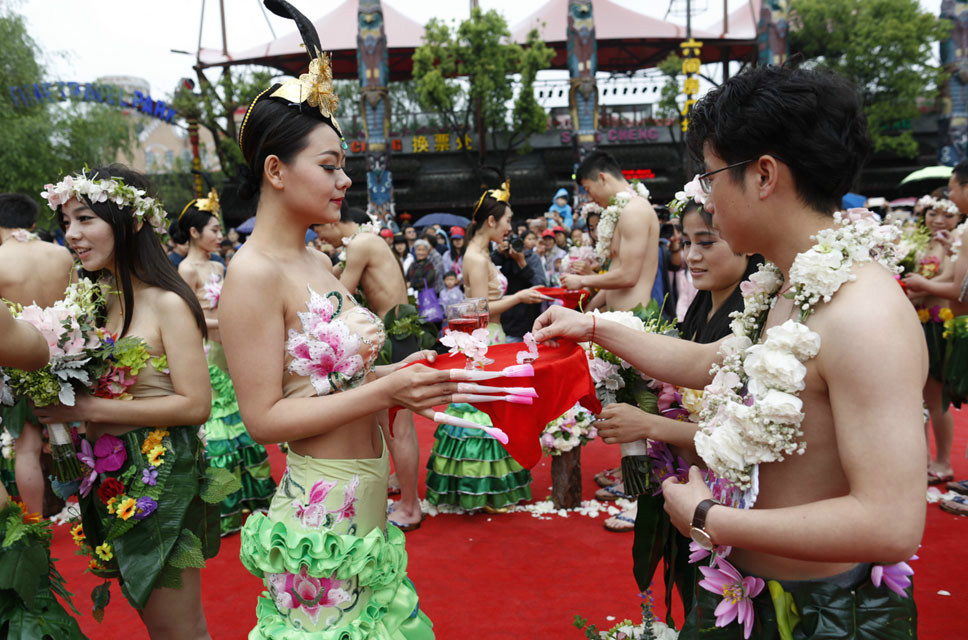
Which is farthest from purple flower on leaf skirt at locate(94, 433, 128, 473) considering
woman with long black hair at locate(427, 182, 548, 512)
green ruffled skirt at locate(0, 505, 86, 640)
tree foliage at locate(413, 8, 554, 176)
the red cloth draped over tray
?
tree foliage at locate(413, 8, 554, 176)

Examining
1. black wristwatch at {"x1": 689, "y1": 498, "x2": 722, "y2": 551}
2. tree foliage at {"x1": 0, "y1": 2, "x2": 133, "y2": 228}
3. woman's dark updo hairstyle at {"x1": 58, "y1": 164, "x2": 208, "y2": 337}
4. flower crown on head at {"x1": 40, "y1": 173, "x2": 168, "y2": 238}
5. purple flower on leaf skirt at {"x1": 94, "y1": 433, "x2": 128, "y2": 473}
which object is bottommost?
purple flower on leaf skirt at {"x1": 94, "y1": 433, "x2": 128, "y2": 473}

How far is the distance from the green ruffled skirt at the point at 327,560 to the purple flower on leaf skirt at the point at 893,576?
4.30ft

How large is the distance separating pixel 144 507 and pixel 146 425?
309 mm

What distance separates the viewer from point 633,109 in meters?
29.4

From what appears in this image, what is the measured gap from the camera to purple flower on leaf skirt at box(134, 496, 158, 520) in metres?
2.50

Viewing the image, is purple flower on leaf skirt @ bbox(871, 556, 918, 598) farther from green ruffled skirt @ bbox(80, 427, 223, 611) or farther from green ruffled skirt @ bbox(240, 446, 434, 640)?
green ruffled skirt @ bbox(80, 427, 223, 611)

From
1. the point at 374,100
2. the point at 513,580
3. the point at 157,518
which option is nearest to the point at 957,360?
the point at 513,580

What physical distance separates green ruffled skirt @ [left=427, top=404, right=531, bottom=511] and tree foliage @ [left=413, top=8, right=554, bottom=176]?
63.5 ft

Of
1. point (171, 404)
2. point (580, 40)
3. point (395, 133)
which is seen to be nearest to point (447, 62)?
point (580, 40)

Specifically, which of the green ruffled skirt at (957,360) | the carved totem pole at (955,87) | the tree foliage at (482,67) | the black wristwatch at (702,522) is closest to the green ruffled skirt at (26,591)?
the black wristwatch at (702,522)

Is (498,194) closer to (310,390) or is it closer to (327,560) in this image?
(310,390)

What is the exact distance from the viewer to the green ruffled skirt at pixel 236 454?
5004mm

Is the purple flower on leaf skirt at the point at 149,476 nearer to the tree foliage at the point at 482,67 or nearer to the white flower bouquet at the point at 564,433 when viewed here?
the white flower bouquet at the point at 564,433

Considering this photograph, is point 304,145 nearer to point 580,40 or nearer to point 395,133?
point 580,40
